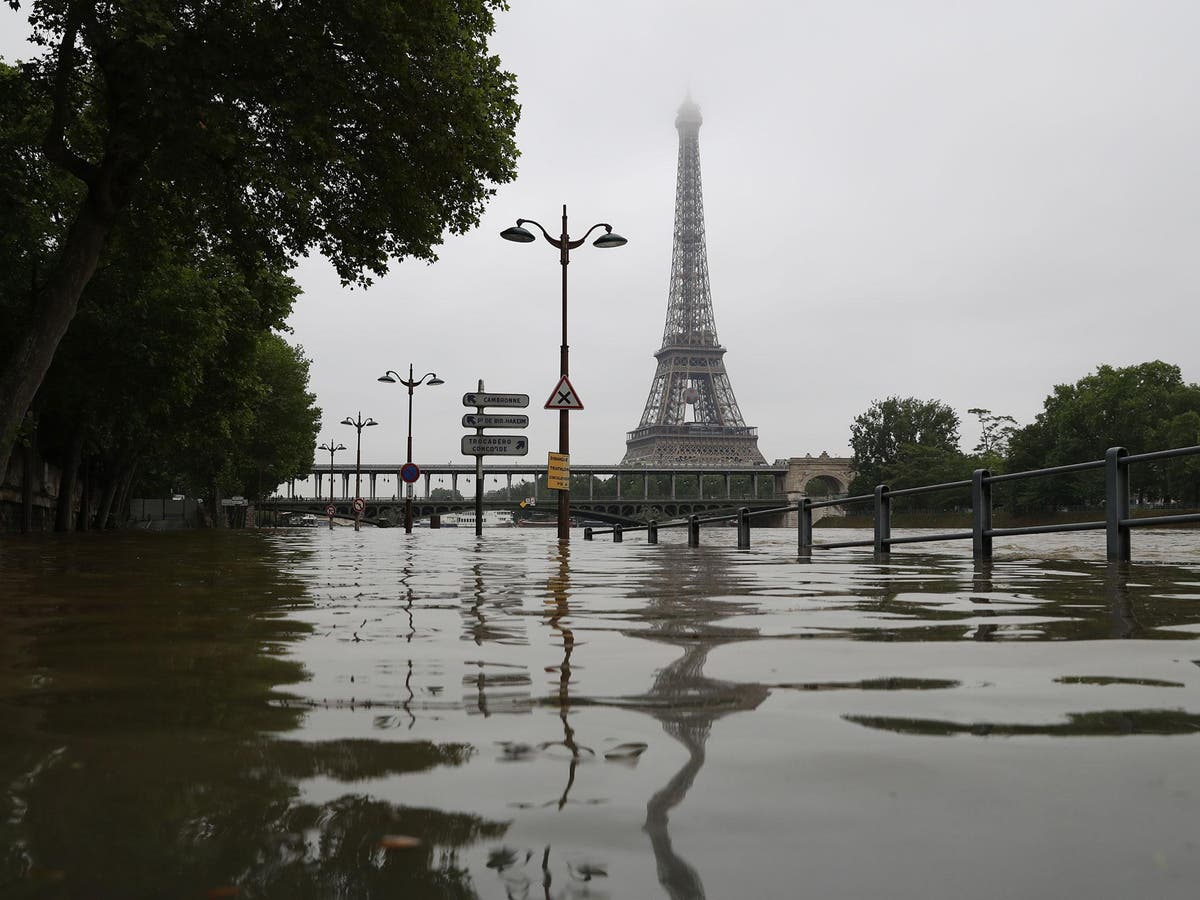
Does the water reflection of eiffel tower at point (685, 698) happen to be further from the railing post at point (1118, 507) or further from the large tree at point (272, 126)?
the large tree at point (272, 126)

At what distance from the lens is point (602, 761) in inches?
62.4

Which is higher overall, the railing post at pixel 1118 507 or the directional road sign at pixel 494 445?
the directional road sign at pixel 494 445

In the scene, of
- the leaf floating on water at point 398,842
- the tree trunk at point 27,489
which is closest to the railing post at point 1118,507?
the leaf floating on water at point 398,842

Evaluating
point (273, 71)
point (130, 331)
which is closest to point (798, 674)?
point (273, 71)

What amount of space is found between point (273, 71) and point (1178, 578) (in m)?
11.5

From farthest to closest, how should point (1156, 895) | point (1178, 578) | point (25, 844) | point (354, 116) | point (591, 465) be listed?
point (591, 465)
point (354, 116)
point (1178, 578)
point (25, 844)
point (1156, 895)

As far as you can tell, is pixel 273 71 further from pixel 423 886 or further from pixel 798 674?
pixel 423 886

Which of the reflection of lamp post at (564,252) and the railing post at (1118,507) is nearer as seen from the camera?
the railing post at (1118,507)

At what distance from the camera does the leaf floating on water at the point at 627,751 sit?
63.4 inches

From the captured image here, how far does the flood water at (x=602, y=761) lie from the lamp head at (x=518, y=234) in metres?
18.2

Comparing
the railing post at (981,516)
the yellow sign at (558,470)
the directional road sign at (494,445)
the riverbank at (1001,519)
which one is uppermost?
the directional road sign at (494,445)

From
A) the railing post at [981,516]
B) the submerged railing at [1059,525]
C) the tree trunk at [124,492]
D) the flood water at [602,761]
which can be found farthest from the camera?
the tree trunk at [124,492]

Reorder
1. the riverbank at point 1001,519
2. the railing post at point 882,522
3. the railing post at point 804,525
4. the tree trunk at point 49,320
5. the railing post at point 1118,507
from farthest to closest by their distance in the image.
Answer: the riverbank at point 1001,519
the railing post at point 804,525
the tree trunk at point 49,320
the railing post at point 882,522
the railing post at point 1118,507

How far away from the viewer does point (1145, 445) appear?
7088 centimetres
